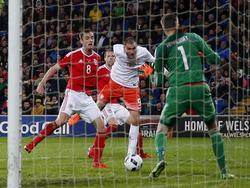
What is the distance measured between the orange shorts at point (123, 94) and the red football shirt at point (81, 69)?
0.24m

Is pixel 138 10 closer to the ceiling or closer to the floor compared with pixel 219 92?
closer to the ceiling

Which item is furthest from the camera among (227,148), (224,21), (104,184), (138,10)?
(227,148)

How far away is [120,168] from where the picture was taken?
10297mm

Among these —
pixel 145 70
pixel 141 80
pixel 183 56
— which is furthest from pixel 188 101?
pixel 141 80

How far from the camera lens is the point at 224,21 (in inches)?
445

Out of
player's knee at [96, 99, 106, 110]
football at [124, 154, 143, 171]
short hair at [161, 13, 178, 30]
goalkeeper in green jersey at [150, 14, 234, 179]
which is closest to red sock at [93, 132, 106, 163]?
football at [124, 154, 143, 171]

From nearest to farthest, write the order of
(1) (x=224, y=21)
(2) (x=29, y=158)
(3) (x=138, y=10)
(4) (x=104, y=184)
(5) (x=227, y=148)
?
1. (4) (x=104, y=184)
2. (3) (x=138, y=10)
3. (1) (x=224, y=21)
4. (2) (x=29, y=158)
5. (5) (x=227, y=148)

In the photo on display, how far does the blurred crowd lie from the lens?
1022 cm

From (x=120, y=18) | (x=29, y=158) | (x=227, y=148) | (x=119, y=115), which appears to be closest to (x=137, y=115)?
(x=119, y=115)

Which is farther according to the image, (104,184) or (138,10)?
(138,10)

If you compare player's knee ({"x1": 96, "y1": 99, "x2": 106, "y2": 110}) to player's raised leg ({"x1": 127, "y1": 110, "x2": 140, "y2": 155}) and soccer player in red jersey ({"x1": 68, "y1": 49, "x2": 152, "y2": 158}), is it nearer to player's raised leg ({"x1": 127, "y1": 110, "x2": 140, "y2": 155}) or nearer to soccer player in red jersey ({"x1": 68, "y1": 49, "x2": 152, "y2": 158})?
soccer player in red jersey ({"x1": 68, "y1": 49, "x2": 152, "y2": 158})

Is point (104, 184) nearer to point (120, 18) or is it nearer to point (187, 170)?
point (187, 170)

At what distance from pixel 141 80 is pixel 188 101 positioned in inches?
189

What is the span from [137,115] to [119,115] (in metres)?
0.72
